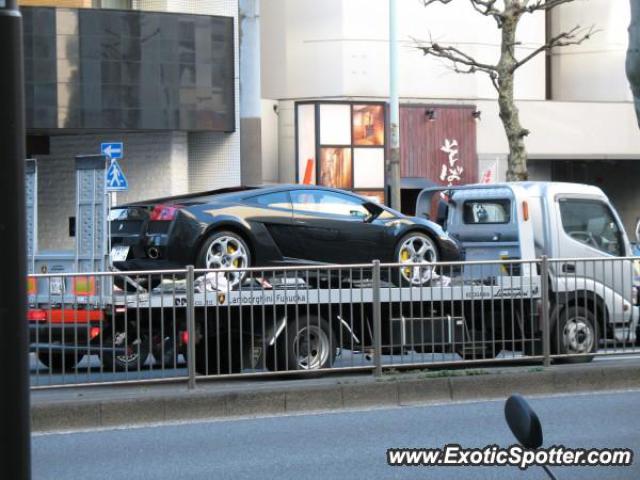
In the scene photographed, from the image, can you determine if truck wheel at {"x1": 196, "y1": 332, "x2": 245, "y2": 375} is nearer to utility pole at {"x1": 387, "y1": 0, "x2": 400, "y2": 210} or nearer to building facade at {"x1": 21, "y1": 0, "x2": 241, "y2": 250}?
utility pole at {"x1": 387, "y1": 0, "x2": 400, "y2": 210}

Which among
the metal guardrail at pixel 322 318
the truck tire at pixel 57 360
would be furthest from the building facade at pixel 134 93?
the truck tire at pixel 57 360

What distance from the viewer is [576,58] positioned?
115 feet

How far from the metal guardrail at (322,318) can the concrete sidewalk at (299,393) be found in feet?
0.70

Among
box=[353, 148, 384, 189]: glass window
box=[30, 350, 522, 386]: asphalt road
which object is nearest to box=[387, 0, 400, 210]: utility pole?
box=[353, 148, 384, 189]: glass window

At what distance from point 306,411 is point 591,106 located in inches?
997

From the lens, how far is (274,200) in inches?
513

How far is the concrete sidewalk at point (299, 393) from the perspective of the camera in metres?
9.50

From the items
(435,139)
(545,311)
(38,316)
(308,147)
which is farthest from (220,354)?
(435,139)

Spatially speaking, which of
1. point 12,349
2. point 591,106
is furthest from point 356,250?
point 591,106

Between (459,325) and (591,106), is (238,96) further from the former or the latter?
(459,325)

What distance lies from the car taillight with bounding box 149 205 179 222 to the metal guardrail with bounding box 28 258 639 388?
1.90 m

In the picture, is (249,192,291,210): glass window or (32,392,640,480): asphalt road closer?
(32,392,640,480): asphalt road

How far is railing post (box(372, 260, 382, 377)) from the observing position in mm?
10781

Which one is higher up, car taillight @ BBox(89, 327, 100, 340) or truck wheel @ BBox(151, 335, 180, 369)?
car taillight @ BBox(89, 327, 100, 340)
